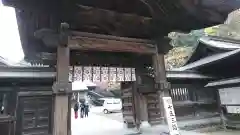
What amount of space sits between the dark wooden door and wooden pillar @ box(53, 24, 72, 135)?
5602 millimetres

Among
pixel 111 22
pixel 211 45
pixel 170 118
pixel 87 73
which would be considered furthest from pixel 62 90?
pixel 211 45

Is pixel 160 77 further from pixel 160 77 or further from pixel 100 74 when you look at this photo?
pixel 100 74

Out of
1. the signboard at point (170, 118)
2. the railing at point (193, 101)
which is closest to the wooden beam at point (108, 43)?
the signboard at point (170, 118)

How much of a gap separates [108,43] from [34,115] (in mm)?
6408

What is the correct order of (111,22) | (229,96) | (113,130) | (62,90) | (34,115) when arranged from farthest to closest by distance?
(113,130)
(229,96)
(34,115)
(111,22)
(62,90)

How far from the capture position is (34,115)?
1025 centimetres

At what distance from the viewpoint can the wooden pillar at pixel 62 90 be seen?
5.17 metres

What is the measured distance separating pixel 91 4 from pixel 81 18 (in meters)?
0.54

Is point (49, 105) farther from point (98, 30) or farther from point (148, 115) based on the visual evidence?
point (98, 30)

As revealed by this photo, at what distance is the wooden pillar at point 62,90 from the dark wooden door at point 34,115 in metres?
5.60

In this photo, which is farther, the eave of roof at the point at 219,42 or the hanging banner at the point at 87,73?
the eave of roof at the point at 219,42

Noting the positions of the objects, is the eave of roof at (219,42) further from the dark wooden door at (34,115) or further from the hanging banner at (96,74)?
the dark wooden door at (34,115)

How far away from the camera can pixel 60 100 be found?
533cm

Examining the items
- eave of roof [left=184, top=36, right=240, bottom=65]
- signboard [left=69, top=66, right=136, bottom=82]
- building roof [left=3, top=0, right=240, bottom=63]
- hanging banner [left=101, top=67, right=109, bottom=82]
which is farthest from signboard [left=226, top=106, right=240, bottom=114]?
hanging banner [left=101, top=67, right=109, bottom=82]
